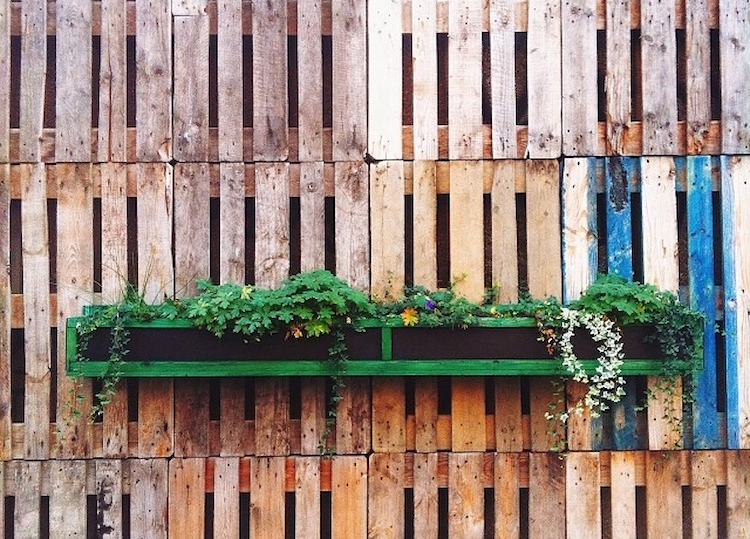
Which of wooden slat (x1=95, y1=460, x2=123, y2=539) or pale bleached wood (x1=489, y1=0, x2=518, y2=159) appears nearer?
wooden slat (x1=95, y1=460, x2=123, y2=539)

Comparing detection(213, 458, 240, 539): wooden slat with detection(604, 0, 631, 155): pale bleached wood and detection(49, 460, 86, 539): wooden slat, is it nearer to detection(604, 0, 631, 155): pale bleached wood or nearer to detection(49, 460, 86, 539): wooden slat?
detection(49, 460, 86, 539): wooden slat

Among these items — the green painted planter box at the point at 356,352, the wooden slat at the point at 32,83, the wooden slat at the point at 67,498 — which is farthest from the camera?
the wooden slat at the point at 32,83

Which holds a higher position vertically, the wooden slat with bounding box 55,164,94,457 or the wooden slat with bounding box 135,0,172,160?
the wooden slat with bounding box 135,0,172,160

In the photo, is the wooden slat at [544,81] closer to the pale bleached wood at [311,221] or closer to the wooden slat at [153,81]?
the pale bleached wood at [311,221]

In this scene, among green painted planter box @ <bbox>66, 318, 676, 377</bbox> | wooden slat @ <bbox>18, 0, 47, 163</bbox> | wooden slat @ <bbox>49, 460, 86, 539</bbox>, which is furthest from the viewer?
wooden slat @ <bbox>18, 0, 47, 163</bbox>

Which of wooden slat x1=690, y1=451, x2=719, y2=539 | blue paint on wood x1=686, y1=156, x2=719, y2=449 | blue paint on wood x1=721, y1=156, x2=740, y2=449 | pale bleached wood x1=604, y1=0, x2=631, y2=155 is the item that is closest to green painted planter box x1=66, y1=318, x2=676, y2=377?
blue paint on wood x1=686, y1=156, x2=719, y2=449

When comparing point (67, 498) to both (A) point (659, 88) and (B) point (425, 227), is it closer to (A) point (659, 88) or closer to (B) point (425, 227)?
(B) point (425, 227)

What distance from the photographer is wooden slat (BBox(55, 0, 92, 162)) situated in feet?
14.3

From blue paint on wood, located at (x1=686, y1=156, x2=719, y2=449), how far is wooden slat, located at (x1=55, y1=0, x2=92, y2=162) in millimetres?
4281

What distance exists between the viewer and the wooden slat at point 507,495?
433cm

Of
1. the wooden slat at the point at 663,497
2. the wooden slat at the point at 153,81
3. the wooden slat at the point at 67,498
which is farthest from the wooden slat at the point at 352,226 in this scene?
the wooden slat at the point at 663,497

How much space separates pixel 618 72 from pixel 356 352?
2.72m

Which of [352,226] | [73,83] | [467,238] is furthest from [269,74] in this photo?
[467,238]

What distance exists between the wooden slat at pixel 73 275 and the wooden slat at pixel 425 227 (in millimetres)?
2276
